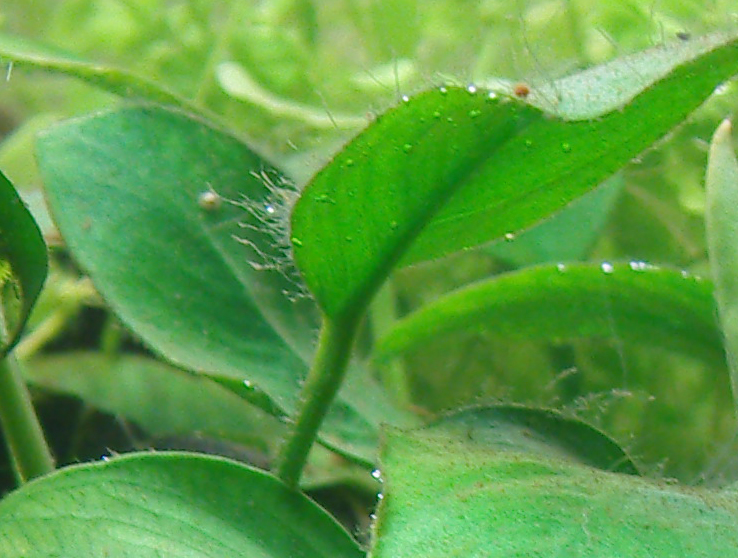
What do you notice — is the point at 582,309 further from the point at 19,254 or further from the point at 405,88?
the point at 19,254

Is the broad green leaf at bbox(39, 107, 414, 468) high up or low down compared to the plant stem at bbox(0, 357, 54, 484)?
up

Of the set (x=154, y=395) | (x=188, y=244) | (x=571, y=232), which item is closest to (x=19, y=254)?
(x=188, y=244)

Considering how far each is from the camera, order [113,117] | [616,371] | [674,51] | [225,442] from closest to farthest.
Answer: [674,51] < [113,117] < [225,442] < [616,371]

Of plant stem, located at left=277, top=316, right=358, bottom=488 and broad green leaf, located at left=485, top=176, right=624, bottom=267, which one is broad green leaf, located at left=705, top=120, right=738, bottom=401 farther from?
broad green leaf, located at left=485, top=176, right=624, bottom=267

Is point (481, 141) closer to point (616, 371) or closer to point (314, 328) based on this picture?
point (314, 328)

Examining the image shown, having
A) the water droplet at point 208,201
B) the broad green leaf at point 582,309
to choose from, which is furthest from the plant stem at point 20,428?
the broad green leaf at point 582,309

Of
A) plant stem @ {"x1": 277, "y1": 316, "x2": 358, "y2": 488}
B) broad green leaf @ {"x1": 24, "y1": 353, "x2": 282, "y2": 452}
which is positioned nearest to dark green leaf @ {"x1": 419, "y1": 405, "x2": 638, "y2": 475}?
plant stem @ {"x1": 277, "y1": 316, "x2": 358, "y2": 488}

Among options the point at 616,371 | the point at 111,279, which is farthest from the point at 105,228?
the point at 616,371

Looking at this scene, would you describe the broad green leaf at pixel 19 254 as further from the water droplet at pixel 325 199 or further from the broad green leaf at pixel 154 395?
the broad green leaf at pixel 154 395
